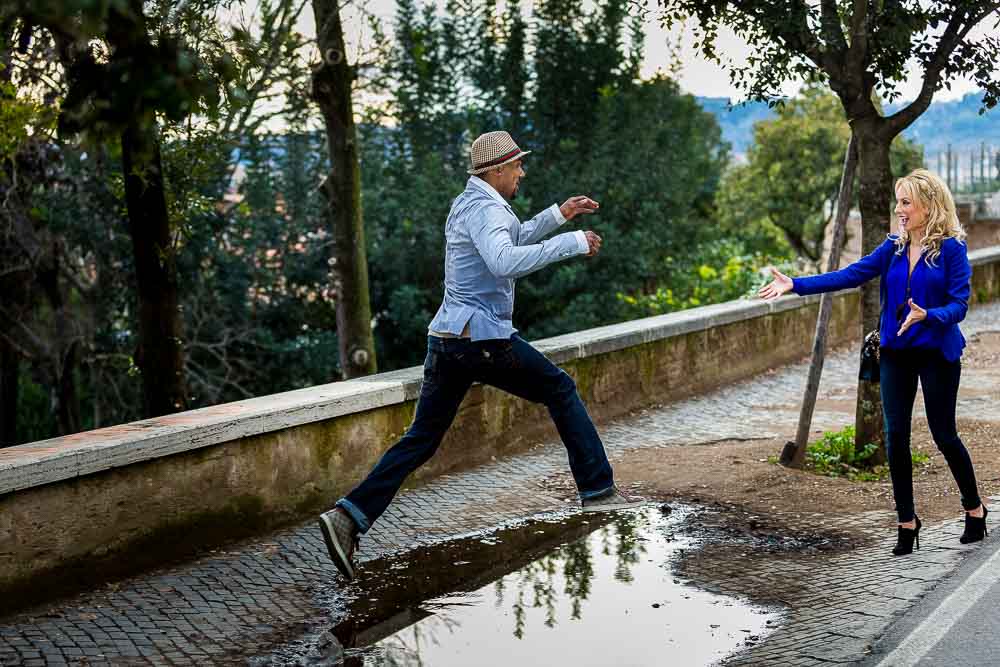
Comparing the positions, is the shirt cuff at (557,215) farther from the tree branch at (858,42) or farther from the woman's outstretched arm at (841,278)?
the tree branch at (858,42)

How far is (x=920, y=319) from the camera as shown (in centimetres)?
555

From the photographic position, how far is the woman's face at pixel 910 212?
574cm

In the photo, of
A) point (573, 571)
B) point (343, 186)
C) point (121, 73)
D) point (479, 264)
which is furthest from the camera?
point (343, 186)

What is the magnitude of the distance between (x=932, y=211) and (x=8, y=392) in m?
16.4

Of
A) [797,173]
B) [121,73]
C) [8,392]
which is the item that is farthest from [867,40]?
[797,173]

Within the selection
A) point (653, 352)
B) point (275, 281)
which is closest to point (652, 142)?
point (275, 281)

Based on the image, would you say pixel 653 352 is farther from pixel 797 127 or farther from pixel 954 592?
pixel 797 127

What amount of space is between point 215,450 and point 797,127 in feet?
111

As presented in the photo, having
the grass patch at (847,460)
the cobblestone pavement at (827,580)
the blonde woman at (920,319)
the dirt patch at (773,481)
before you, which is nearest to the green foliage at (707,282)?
the dirt patch at (773,481)

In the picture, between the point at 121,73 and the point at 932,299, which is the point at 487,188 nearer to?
the point at 932,299

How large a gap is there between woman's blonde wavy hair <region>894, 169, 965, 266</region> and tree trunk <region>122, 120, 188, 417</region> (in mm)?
5081

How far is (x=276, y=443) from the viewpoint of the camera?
6.53 m

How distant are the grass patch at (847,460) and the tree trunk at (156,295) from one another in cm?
441

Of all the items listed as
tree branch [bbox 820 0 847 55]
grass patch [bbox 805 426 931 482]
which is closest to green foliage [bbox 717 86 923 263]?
grass patch [bbox 805 426 931 482]
